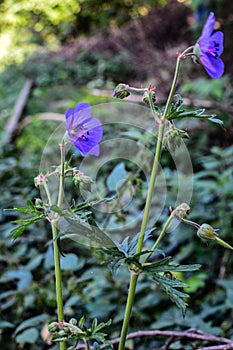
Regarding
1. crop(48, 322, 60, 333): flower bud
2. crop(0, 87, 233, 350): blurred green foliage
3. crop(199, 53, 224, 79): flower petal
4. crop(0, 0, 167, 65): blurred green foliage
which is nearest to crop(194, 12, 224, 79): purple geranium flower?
crop(199, 53, 224, 79): flower petal

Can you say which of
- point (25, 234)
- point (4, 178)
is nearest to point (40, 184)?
point (25, 234)

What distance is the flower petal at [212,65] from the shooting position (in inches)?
19.4

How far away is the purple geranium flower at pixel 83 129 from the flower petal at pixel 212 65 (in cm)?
13

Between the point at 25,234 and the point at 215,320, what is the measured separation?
57 centimetres

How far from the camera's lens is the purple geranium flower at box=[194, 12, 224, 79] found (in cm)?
49

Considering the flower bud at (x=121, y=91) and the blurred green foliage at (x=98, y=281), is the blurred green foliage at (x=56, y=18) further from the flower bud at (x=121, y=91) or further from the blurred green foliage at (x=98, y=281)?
the flower bud at (x=121, y=91)

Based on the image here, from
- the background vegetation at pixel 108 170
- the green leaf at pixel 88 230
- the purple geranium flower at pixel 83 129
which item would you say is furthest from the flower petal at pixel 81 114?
the background vegetation at pixel 108 170

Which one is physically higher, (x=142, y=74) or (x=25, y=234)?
(x=25, y=234)

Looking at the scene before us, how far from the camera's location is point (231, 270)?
4.35 ft

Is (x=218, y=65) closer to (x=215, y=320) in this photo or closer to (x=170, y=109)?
(x=170, y=109)

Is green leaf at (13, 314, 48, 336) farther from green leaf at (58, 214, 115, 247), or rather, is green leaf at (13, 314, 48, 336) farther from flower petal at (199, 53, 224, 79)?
flower petal at (199, 53, 224, 79)

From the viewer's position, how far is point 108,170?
1715 millimetres

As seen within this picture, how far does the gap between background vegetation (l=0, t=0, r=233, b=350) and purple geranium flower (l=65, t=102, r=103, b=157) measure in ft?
0.67

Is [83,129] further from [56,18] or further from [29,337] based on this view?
[56,18]
